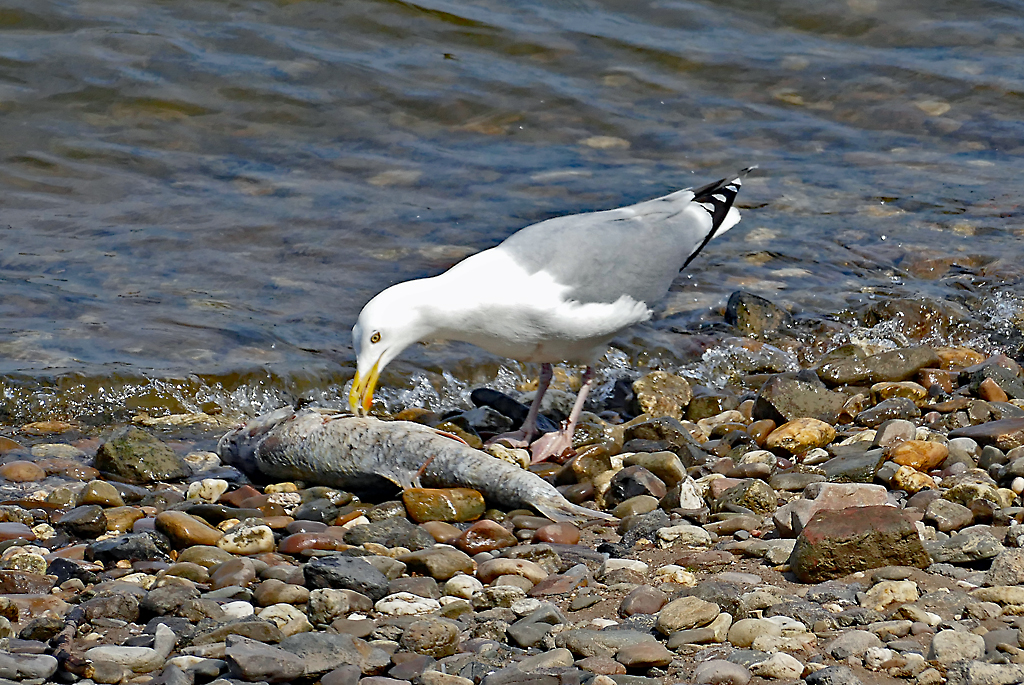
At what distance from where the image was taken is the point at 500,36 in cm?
1187

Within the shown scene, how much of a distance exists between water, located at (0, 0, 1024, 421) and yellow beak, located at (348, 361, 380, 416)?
45.7 inches

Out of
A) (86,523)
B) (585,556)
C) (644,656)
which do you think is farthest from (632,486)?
(86,523)

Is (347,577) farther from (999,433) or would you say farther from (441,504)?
(999,433)

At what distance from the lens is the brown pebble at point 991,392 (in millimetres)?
5316

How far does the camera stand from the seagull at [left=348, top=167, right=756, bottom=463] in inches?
191

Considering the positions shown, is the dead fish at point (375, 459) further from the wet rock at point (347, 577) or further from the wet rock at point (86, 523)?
the wet rock at point (347, 577)

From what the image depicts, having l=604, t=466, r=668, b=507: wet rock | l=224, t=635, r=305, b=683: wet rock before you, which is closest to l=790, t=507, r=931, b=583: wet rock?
l=604, t=466, r=668, b=507: wet rock

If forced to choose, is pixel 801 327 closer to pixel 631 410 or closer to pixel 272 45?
pixel 631 410

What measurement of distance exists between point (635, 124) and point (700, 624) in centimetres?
803

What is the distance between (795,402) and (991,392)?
3.06 feet

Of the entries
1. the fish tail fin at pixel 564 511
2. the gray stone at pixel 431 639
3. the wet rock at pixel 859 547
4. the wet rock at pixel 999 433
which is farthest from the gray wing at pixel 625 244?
the gray stone at pixel 431 639

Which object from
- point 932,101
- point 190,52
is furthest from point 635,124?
point 190,52

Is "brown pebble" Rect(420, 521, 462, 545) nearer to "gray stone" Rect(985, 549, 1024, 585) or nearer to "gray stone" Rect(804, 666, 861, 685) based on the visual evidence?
"gray stone" Rect(804, 666, 861, 685)

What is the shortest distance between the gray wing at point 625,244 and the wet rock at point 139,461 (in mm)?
1708
